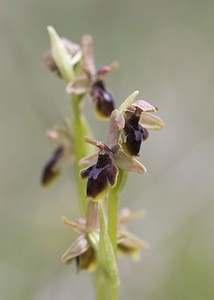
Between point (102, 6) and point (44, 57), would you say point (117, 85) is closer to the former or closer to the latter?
point (102, 6)

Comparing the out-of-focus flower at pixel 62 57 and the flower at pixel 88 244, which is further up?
the out-of-focus flower at pixel 62 57

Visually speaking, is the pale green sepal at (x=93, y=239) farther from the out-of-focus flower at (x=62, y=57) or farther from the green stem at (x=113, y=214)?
the out-of-focus flower at (x=62, y=57)

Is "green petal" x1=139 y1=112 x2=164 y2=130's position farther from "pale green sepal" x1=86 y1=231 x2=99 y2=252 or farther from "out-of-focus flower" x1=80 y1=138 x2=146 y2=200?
"pale green sepal" x1=86 y1=231 x2=99 y2=252

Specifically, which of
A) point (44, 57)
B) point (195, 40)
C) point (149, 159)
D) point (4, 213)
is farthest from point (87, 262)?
point (195, 40)

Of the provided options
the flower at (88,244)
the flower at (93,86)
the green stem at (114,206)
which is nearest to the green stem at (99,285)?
the flower at (88,244)

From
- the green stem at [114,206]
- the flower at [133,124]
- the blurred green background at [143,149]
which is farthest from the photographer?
the blurred green background at [143,149]

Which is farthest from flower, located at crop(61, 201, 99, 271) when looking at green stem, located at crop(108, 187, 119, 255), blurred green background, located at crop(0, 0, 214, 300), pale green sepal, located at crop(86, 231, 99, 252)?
blurred green background, located at crop(0, 0, 214, 300)

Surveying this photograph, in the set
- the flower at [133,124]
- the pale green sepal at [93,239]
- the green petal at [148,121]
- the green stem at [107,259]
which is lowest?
the green stem at [107,259]
